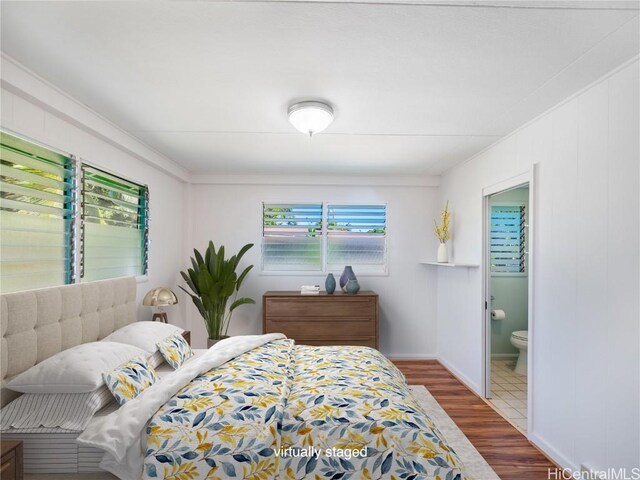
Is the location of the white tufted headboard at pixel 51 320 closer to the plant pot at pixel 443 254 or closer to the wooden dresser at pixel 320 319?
the wooden dresser at pixel 320 319

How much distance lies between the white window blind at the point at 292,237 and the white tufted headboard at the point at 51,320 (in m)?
2.37

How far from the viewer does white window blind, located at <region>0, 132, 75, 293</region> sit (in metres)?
2.16

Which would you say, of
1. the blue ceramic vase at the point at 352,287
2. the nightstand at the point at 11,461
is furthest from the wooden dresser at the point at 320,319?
the nightstand at the point at 11,461

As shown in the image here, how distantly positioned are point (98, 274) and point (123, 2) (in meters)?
2.16

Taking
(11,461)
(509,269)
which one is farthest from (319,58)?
(509,269)

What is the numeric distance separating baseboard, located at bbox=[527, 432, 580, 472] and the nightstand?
2994mm

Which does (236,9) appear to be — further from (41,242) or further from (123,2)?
(41,242)

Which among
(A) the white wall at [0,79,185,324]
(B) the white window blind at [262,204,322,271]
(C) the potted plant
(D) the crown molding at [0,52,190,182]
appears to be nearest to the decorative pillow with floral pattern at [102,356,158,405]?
(A) the white wall at [0,79,185,324]

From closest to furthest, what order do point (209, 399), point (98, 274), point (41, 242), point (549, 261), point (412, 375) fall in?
point (209, 399) → point (41, 242) → point (549, 261) → point (98, 274) → point (412, 375)

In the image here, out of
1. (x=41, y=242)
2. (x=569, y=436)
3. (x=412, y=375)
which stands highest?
(x=41, y=242)

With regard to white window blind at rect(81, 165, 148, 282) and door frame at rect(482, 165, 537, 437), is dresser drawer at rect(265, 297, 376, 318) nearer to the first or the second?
door frame at rect(482, 165, 537, 437)

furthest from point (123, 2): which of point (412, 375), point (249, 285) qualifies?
point (412, 375)

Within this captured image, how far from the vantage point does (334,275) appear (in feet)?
17.3
